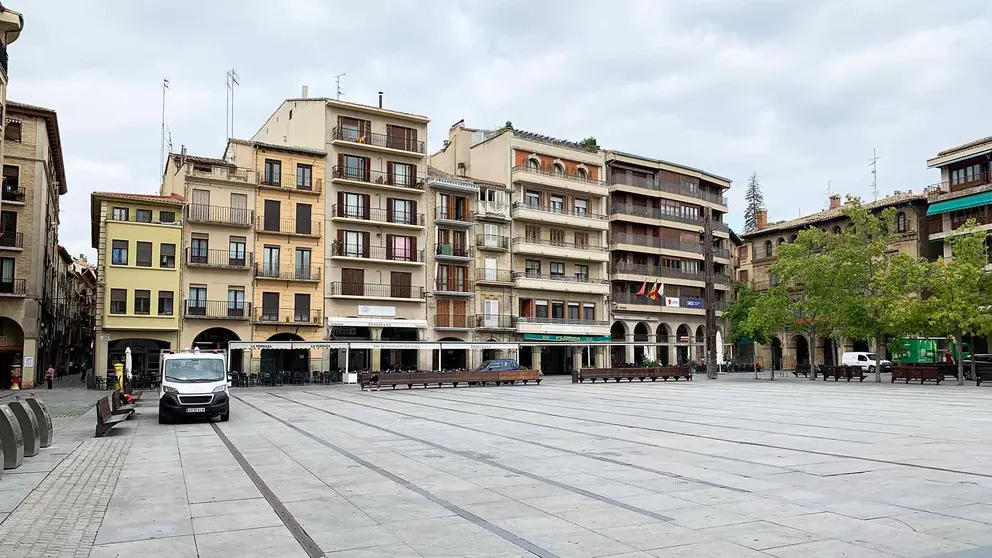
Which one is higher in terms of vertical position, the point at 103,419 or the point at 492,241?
the point at 492,241

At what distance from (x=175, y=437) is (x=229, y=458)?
441 centimetres

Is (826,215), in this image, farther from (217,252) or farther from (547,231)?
(217,252)

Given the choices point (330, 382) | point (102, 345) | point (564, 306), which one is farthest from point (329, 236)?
point (564, 306)

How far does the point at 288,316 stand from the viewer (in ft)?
164

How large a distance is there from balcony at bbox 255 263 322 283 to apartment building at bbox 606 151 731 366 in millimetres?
25920

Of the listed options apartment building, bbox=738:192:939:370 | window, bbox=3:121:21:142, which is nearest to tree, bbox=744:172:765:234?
apartment building, bbox=738:192:939:370

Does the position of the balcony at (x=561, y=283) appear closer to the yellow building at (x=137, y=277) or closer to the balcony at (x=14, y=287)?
the yellow building at (x=137, y=277)

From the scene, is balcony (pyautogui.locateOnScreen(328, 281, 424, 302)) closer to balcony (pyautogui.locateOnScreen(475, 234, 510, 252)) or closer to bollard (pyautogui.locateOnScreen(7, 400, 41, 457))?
balcony (pyautogui.locateOnScreen(475, 234, 510, 252))

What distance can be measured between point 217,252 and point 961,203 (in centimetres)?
5181

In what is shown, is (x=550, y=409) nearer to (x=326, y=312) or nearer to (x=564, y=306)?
(x=326, y=312)

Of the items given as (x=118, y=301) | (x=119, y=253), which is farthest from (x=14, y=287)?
(x=119, y=253)

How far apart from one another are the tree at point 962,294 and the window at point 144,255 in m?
43.7

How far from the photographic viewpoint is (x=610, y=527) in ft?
26.6

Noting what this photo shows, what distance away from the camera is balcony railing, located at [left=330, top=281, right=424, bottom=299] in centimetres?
5203
